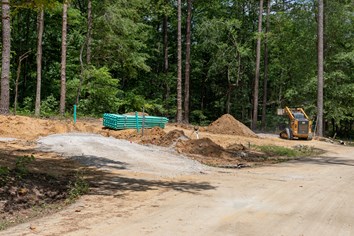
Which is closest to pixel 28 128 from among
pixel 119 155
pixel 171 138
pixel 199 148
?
pixel 119 155

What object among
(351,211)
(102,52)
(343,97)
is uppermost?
(102,52)

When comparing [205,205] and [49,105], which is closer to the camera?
[205,205]

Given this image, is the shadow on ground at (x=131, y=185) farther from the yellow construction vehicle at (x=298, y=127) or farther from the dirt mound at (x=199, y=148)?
the yellow construction vehicle at (x=298, y=127)

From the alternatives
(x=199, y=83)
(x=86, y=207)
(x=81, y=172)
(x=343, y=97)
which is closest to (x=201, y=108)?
(x=199, y=83)

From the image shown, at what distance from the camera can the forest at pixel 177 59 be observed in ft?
97.3

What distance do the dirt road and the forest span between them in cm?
1685

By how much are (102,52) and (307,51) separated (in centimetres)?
2050

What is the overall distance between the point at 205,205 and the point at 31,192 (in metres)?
3.32

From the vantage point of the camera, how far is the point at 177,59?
34.6 metres

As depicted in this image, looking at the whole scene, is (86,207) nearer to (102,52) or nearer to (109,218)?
(109,218)

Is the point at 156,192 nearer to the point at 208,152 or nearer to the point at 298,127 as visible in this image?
the point at 208,152

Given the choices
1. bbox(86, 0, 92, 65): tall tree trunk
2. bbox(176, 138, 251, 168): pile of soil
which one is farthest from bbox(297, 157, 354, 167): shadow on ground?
bbox(86, 0, 92, 65): tall tree trunk

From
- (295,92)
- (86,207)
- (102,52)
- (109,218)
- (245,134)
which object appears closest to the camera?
(109,218)

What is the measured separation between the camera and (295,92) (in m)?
37.0
